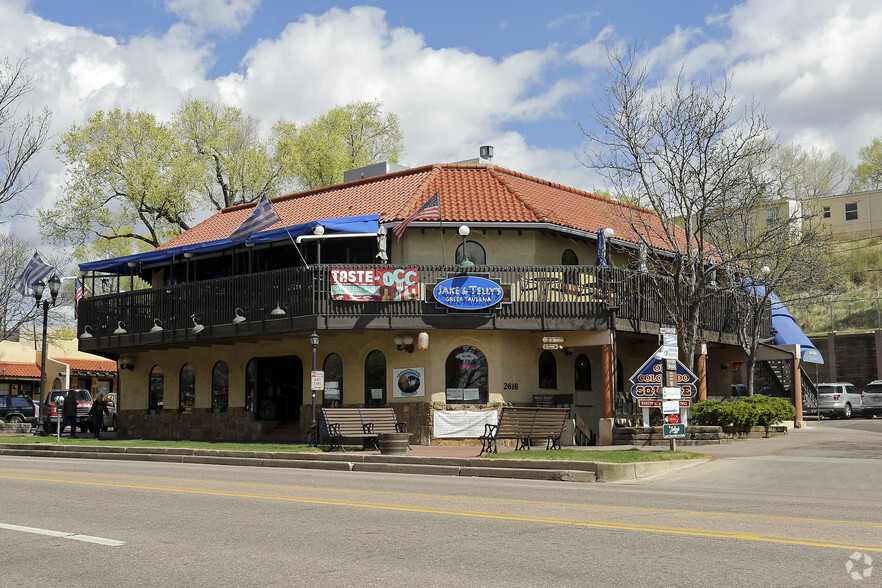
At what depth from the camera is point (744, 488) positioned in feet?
49.5

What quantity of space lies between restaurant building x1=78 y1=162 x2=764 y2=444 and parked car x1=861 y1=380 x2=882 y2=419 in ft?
34.0

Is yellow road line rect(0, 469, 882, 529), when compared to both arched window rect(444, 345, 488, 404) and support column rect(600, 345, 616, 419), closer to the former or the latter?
arched window rect(444, 345, 488, 404)

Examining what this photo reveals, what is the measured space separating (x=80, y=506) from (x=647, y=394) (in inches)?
502

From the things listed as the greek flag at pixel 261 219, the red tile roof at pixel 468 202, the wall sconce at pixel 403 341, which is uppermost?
the red tile roof at pixel 468 202

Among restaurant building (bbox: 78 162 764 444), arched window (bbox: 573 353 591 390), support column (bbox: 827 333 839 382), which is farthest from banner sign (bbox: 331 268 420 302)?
support column (bbox: 827 333 839 382)

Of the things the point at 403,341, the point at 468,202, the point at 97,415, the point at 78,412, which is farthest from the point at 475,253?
the point at 78,412

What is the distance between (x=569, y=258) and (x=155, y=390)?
639 inches

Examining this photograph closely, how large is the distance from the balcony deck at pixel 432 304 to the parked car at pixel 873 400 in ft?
51.4

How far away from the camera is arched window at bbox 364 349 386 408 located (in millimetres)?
28703

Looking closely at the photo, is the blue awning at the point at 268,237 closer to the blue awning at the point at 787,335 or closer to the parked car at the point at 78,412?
the parked car at the point at 78,412

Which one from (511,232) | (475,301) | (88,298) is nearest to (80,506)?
(475,301)

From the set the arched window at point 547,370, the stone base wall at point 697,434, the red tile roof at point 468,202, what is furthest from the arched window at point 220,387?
the stone base wall at point 697,434

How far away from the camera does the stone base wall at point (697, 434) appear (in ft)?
79.3

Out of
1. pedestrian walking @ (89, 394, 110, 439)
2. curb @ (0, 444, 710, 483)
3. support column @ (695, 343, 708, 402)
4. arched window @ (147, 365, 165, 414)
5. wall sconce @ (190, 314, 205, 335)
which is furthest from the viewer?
arched window @ (147, 365, 165, 414)
